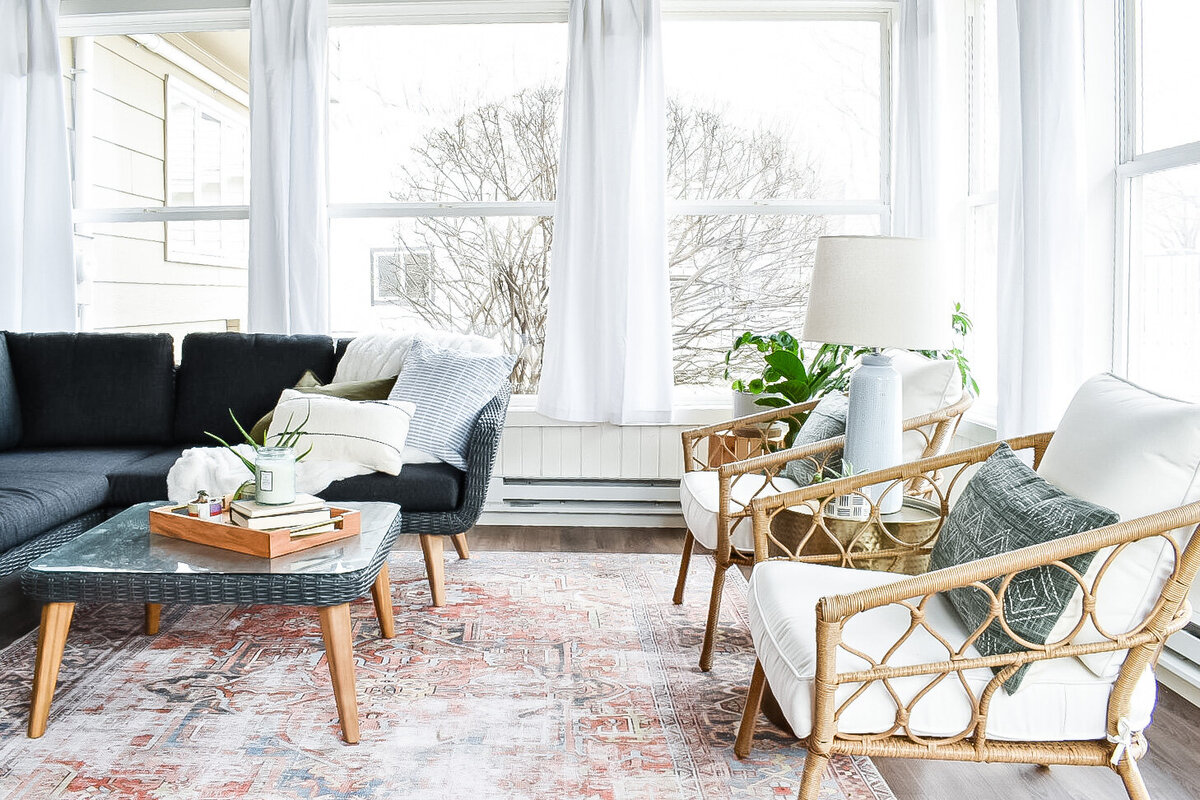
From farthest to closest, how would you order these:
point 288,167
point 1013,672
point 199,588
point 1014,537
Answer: point 288,167, point 199,588, point 1014,537, point 1013,672

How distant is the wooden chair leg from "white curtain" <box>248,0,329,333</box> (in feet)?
4.88

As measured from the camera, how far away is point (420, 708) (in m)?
2.30

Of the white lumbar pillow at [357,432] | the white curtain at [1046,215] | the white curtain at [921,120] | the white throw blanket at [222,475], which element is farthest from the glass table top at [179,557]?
the white curtain at [921,120]

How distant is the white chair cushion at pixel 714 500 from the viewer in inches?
100

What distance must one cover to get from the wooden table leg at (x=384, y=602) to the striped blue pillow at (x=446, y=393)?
1.96 feet

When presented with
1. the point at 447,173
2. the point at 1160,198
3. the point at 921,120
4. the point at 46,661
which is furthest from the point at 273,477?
the point at 921,120

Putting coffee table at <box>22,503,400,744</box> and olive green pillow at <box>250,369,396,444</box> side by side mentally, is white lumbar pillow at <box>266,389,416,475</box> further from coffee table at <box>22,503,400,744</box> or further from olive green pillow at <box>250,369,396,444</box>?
coffee table at <box>22,503,400,744</box>

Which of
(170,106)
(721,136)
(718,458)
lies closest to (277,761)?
(718,458)

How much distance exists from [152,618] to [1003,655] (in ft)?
A: 7.72

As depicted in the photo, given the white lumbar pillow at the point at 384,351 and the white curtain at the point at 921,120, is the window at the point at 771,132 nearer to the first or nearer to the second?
the white curtain at the point at 921,120

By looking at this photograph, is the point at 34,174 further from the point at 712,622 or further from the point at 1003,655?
the point at 1003,655

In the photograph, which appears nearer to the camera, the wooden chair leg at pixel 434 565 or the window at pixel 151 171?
the wooden chair leg at pixel 434 565

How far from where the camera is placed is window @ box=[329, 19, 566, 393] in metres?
4.30

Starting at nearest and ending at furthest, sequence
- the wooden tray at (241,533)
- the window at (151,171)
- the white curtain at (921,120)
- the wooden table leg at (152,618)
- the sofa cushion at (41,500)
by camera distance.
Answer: the wooden tray at (241,533)
the sofa cushion at (41,500)
the wooden table leg at (152,618)
the white curtain at (921,120)
the window at (151,171)
